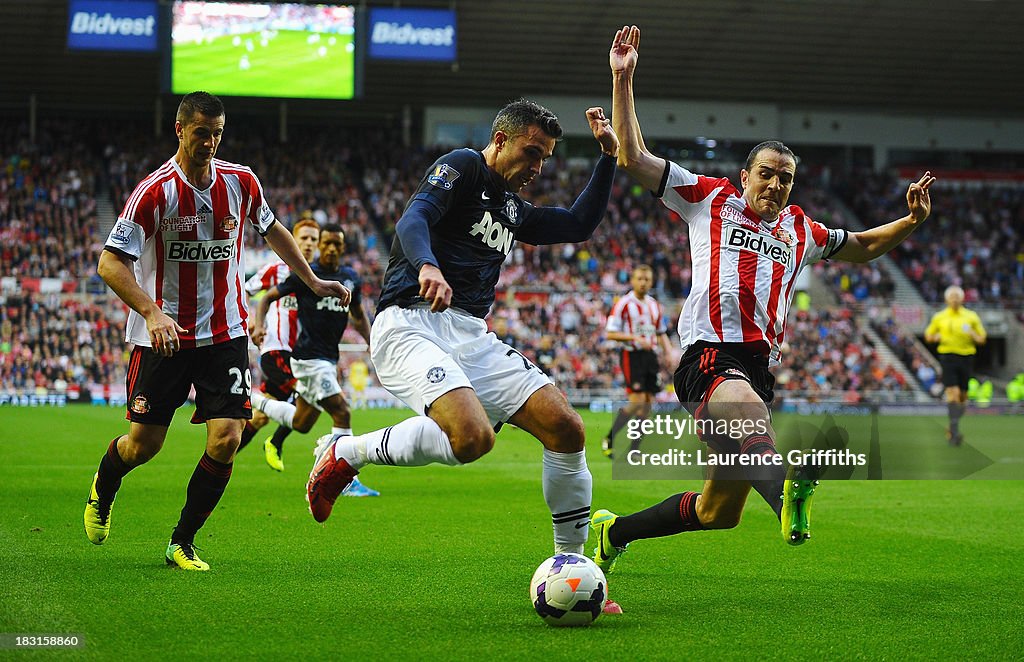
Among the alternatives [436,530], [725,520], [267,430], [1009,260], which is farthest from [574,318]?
[725,520]

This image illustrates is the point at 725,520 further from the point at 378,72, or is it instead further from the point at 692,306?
the point at 378,72

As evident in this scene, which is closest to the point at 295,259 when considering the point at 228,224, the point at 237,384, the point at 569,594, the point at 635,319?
the point at 228,224

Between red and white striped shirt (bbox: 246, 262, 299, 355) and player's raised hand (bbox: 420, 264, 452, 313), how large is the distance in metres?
6.87

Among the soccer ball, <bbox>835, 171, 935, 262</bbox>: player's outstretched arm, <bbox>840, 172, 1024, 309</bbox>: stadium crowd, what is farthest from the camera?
<bbox>840, 172, 1024, 309</bbox>: stadium crowd

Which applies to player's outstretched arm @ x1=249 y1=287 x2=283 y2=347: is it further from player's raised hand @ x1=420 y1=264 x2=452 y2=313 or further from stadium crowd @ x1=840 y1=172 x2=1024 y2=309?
stadium crowd @ x1=840 y1=172 x2=1024 y2=309

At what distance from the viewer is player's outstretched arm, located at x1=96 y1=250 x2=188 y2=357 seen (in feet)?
17.8

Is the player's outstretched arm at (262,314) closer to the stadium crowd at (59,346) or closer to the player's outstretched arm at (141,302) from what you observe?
the player's outstretched arm at (141,302)

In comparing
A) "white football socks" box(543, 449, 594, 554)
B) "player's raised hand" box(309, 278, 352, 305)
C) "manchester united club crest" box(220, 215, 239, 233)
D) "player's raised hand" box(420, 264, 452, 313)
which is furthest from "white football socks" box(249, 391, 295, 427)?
"player's raised hand" box(420, 264, 452, 313)

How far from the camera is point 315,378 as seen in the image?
34.4ft

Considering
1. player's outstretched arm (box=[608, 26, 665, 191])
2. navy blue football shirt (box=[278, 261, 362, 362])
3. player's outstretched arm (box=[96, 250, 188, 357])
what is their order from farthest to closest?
1. navy blue football shirt (box=[278, 261, 362, 362])
2. player's outstretched arm (box=[608, 26, 665, 191])
3. player's outstretched arm (box=[96, 250, 188, 357])

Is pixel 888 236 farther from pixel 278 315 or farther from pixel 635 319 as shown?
pixel 635 319

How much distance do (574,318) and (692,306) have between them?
25.6 meters

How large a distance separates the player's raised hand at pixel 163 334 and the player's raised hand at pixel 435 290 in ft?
5.02

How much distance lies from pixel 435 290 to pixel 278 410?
22.9 feet
